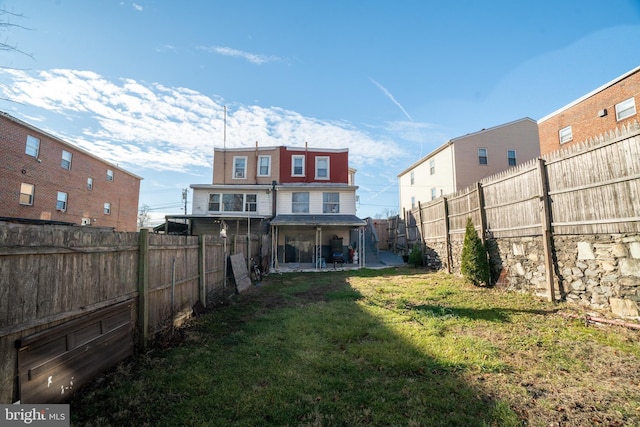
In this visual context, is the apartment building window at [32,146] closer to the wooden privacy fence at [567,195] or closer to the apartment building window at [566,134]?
the wooden privacy fence at [567,195]

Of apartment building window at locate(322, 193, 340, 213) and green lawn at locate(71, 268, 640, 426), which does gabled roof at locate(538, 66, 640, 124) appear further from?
apartment building window at locate(322, 193, 340, 213)

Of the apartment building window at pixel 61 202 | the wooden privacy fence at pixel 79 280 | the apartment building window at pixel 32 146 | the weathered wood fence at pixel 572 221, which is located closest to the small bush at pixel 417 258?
the weathered wood fence at pixel 572 221

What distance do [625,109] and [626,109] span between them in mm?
50

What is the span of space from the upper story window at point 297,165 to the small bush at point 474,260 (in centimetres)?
1412

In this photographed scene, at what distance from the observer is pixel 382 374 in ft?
11.9

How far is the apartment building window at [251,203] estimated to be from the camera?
19.7 m

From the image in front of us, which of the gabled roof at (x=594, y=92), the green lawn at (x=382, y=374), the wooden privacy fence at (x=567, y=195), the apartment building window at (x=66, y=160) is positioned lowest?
the green lawn at (x=382, y=374)

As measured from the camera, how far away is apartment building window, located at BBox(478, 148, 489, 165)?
65.5 ft

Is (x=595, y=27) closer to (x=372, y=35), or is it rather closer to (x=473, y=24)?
(x=473, y=24)

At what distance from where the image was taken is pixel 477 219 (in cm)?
988

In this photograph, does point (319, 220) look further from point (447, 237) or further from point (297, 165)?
point (447, 237)

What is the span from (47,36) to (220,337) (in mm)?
5260

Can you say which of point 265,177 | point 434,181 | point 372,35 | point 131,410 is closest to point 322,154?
point 265,177

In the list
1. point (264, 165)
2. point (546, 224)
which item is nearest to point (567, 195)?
point (546, 224)
